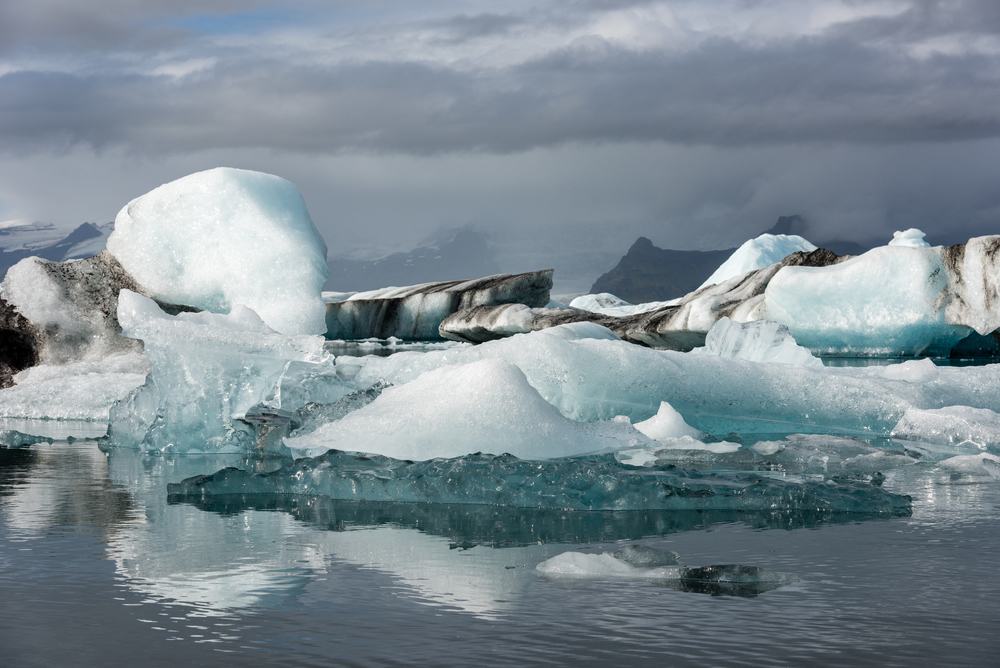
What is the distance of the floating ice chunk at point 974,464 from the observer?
12.8ft

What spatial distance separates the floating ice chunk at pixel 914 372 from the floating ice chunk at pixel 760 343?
1.16 meters

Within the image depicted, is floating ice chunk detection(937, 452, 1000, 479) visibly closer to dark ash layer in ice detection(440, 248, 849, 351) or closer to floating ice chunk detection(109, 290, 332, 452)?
floating ice chunk detection(109, 290, 332, 452)

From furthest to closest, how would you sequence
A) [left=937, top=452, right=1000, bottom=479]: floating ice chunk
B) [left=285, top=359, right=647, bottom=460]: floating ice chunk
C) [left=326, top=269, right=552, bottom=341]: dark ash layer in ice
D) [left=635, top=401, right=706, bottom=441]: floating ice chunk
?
[left=326, top=269, right=552, bottom=341]: dark ash layer in ice, [left=635, top=401, right=706, bottom=441]: floating ice chunk, [left=285, top=359, right=647, bottom=460]: floating ice chunk, [left=937, top=452, right=1000, bottom=479]: floating ice chunk

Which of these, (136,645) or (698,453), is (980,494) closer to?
(698,453)

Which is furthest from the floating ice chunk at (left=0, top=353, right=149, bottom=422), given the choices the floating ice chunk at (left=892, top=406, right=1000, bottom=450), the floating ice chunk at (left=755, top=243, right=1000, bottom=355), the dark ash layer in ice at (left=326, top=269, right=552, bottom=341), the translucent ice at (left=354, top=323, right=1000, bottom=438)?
the dark ash layer in ice at (left=326, top=269, right=552, bottom=341)

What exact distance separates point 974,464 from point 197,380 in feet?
13.2

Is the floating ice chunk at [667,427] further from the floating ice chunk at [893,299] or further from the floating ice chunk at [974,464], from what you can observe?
the floating ice chunk at [893,299]

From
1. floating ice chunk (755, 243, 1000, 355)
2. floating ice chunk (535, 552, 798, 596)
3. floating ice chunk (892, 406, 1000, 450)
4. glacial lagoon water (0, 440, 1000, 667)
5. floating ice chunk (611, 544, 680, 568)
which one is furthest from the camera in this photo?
floating ice chunk (755, 243, 1000, 355)

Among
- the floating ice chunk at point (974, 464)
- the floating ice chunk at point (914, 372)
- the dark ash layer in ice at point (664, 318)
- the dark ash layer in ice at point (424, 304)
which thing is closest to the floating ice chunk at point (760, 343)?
the floating ice chunk at point (914, 372)

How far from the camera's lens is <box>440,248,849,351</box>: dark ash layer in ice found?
52.8ft

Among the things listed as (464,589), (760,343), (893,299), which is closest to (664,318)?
(893,299)

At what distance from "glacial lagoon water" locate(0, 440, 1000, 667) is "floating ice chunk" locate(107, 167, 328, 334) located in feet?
20.2

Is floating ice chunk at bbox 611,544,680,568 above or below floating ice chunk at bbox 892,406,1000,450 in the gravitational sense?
below

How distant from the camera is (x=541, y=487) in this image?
3.23m
